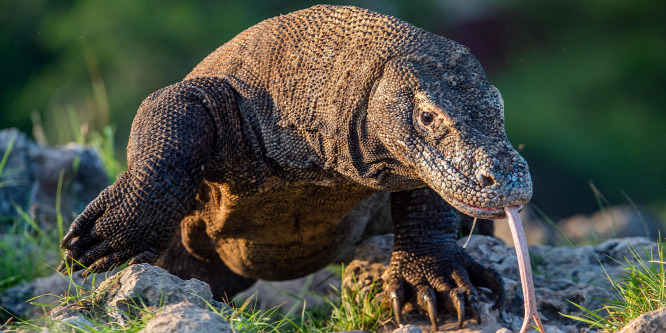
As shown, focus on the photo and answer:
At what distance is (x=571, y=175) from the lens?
42.8ft

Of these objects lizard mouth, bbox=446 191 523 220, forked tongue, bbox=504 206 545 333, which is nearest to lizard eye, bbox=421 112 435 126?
lizard mouth, bbox=446 191 523 220

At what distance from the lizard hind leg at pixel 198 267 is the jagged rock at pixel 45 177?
1524 millimetres

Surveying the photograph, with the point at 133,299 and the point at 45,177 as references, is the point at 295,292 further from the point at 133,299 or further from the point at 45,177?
the point at 133,299

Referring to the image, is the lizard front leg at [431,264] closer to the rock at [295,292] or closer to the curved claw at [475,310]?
the curved claw at [475,310]

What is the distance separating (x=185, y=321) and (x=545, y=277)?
2749 millimetres

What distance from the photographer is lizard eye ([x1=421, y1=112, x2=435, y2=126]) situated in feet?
10.3

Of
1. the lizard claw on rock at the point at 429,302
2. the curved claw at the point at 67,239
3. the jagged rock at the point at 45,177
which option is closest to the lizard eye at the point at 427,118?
the lizard claw on rock at the point at 429,302

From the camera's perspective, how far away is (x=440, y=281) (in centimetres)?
390

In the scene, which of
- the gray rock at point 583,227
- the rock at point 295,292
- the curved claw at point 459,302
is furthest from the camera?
the gray rock at point 583,227

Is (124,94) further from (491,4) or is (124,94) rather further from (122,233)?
(122,233)

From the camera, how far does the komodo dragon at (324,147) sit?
3125 mm

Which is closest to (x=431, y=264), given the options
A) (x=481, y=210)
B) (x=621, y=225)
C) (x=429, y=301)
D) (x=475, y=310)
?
(x=429, y=301)

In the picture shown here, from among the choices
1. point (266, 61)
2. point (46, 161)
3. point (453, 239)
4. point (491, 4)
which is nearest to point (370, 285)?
point (453, 239)

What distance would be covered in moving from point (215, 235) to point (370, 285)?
85 centimetres
